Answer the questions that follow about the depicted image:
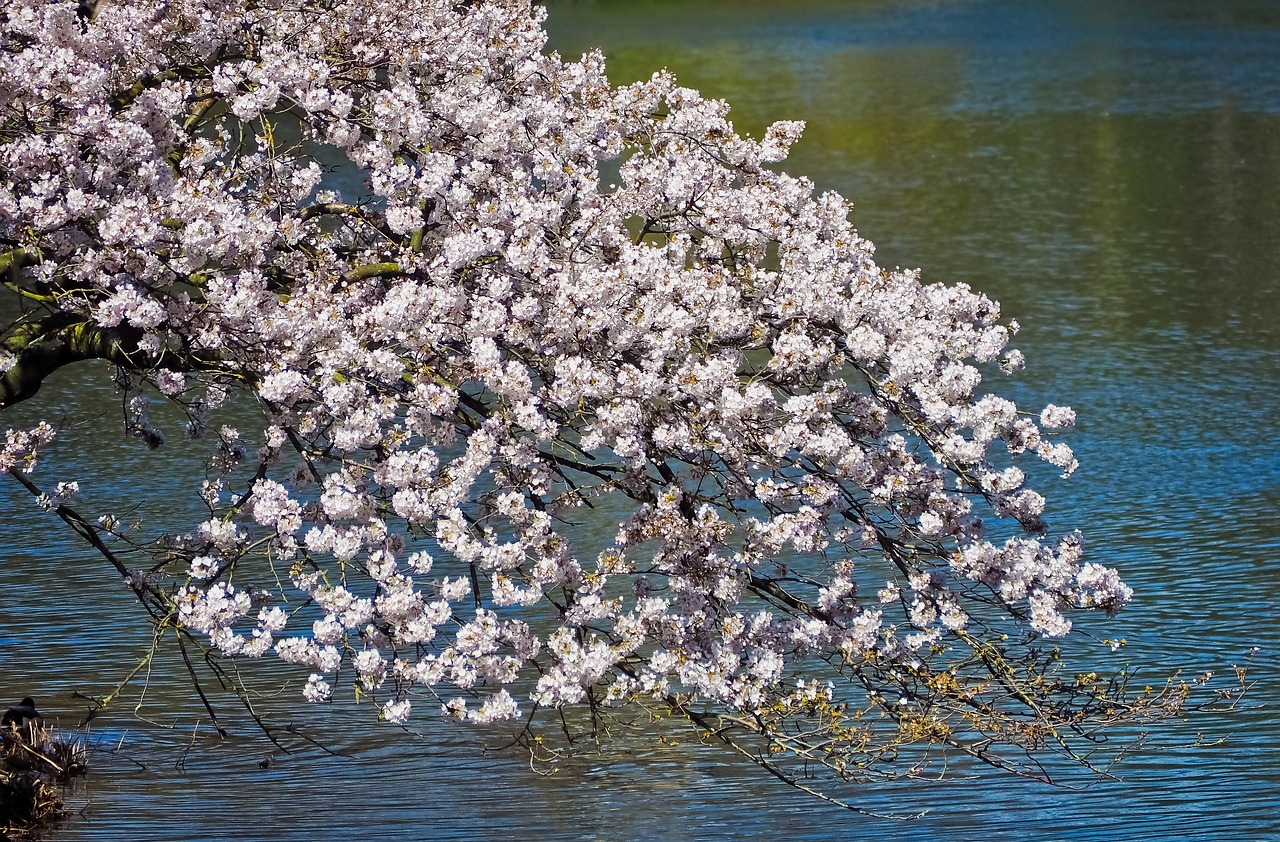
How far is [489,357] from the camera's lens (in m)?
6.04

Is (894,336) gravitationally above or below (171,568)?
above

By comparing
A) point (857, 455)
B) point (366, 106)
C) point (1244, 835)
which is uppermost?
point (366, 106)

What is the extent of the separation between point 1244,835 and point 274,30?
469cm

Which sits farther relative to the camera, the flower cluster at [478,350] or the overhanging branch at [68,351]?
the overhanging branch at [68,351]

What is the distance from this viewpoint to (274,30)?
6641mm

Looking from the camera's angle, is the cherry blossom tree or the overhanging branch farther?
the overhanging branch

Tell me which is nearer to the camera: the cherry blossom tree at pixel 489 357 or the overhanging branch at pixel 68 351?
the cherry blossom tree at pixel 489 357

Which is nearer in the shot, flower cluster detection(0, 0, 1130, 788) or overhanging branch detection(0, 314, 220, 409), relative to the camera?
flower cluster detection(0, 0, 1130, 788)

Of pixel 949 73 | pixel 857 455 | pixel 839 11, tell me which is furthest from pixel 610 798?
pixel 839 11

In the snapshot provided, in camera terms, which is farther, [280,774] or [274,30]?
[280,774]

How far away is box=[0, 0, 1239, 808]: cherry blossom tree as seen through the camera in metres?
6.00

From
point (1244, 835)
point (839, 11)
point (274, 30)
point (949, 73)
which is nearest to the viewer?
point (274, 30)

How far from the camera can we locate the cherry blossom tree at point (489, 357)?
19.7 ft

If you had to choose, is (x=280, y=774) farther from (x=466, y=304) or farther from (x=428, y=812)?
(x=466, y=304)
